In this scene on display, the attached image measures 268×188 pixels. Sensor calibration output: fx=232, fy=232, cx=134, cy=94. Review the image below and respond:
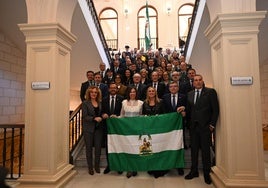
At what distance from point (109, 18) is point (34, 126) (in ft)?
41.4

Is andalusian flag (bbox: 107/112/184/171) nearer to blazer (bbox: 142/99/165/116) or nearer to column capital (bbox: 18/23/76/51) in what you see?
blazer (bbox: 142/99/165/116)

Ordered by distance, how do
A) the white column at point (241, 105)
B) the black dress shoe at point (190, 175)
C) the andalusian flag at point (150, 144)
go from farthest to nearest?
1. the andalusian flag at point (150, 144)
2. the black dress shoe at point (190, 175)
3. the white column at point (241, 105)

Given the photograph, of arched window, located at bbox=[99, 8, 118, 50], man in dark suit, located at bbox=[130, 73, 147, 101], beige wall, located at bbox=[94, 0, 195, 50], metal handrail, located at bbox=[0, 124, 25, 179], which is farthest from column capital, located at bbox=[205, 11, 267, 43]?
arched window, located at bbox=[99, 8, 118, 50]

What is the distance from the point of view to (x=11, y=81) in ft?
21.1

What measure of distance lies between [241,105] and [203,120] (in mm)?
570

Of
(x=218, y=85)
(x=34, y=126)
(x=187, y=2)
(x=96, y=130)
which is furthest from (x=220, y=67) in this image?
(x=187, y=2)

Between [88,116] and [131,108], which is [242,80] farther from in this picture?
[88,116]

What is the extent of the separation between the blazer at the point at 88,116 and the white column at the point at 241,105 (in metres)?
2.04

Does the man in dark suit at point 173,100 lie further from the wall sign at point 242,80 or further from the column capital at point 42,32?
the column capital at point 42,32

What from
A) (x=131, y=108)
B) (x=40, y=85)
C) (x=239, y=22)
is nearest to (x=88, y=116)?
(x=131, y=108)

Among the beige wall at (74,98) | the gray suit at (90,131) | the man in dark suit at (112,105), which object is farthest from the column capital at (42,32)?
the beige wall at (74,98)

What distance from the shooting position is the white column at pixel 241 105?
2998mm

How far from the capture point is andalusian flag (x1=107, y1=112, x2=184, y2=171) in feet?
12.2

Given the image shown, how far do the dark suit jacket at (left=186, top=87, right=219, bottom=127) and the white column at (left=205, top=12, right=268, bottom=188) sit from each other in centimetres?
15
